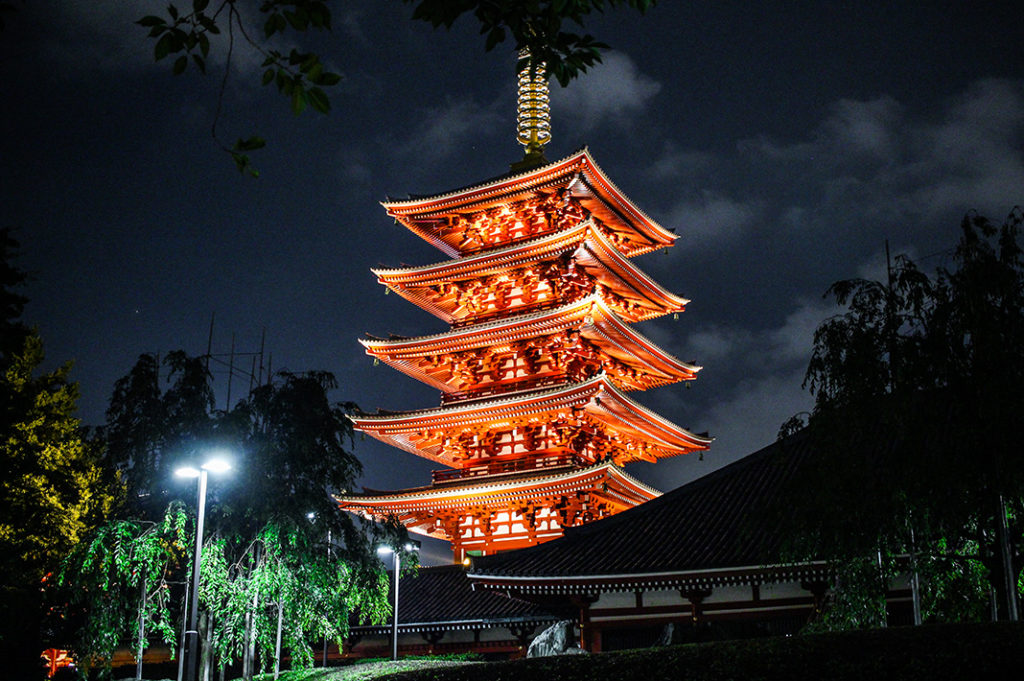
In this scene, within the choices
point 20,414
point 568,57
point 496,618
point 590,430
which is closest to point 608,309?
point 590,430

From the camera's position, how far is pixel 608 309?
3291 cm

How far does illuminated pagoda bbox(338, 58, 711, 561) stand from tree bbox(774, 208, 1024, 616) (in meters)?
17.1

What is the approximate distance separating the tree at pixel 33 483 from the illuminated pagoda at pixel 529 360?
9438 millimetres

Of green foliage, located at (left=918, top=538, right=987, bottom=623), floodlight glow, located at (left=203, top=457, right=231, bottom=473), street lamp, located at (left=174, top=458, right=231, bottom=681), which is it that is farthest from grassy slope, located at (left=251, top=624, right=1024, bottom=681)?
floodlight glow, located at (left=203, top=457, right=231, bottom=473)

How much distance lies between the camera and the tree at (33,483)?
22750 millimetres

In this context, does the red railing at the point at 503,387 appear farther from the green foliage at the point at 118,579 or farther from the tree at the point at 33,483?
the green foliage at the point at 118,579

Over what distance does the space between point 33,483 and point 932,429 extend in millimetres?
28940

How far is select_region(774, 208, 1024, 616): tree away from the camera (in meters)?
12.1

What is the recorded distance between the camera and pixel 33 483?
31625mm

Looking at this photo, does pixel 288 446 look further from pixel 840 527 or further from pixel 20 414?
pixel 840 527

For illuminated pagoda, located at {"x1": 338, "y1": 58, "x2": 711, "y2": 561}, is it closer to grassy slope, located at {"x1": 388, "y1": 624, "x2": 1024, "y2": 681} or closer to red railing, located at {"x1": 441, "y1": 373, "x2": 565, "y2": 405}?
red railing, located at {"x1": 441, "y1": 373, "x2": 565, "y2": 405}

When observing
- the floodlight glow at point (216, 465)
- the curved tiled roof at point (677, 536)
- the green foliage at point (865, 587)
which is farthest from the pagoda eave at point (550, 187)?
the green foliage at point (865, 587)

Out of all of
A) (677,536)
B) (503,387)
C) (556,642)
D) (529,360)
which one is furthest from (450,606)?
(677,536)

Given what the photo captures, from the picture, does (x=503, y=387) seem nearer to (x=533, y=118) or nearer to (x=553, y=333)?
(x=553, y=333)
